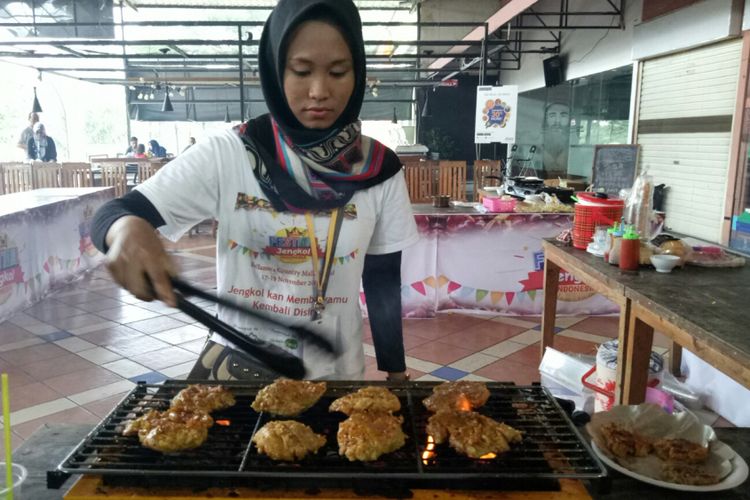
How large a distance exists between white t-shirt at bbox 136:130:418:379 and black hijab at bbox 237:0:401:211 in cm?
3

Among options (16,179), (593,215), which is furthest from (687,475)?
(16,179)

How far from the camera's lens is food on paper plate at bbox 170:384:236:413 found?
1419 millimetres

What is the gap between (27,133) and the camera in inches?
477

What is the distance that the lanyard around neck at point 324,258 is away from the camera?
161 centimetres

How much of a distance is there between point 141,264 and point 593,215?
2.91m

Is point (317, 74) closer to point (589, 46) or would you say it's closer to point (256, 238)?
point (256, 238)

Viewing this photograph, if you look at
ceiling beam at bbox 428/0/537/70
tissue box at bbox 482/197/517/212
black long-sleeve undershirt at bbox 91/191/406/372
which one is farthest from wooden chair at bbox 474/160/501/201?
black long-sleeve undershirt at bbox 91/191/406/372

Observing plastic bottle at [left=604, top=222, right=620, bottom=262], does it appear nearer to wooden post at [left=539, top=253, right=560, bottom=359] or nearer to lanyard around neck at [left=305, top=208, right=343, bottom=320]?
wooden post at [left=539, top=253, right=560, bottom=359]

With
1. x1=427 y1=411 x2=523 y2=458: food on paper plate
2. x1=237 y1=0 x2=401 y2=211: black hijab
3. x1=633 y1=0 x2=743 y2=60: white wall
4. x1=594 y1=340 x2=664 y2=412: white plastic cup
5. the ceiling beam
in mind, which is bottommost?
x1=594 y1=340 x2=664 y2=412: white plastic cup

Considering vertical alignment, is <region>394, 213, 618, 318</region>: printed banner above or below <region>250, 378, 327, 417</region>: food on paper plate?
below

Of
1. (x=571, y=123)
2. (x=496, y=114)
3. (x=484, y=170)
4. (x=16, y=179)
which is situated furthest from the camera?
(x=571, y=123)

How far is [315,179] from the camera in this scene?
5.32 ft

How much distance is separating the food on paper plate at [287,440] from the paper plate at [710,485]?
2.32 feet

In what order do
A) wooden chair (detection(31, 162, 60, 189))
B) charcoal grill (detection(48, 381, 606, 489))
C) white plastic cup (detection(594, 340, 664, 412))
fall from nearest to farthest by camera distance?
charcoal grill (detection(48, 381, 606, 489))
white plastic cup (detection(594, 340, 664, 412))
wooden chair (detection(31, 162, 60, 189))
